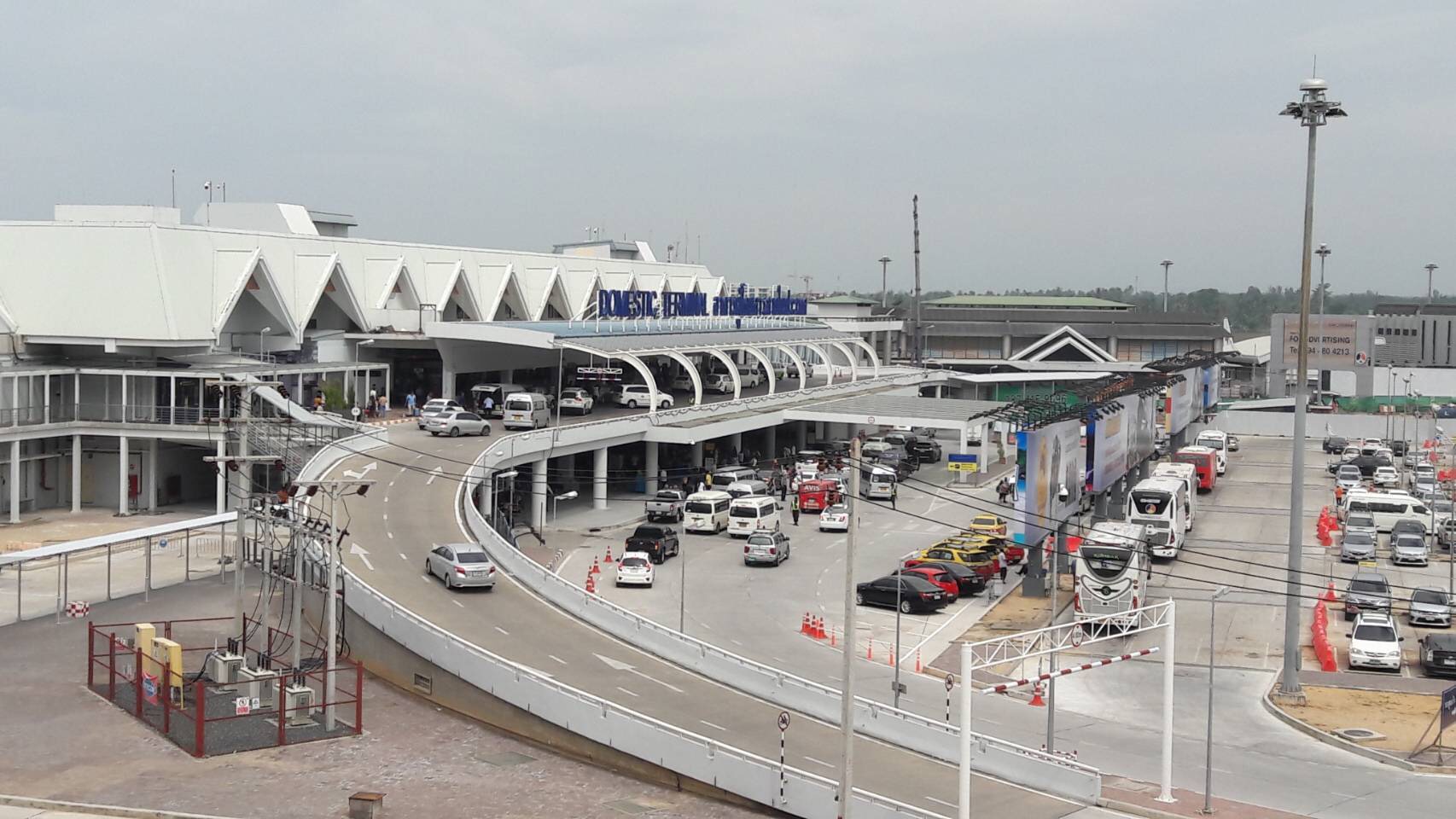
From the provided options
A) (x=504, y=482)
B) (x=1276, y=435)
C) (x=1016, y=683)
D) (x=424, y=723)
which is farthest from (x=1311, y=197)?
(x=1276, y=435)

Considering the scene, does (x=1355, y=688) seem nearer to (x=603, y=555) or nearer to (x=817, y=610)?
(x=817, y=610)

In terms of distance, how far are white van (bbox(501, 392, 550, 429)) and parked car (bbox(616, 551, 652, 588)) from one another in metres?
13.8

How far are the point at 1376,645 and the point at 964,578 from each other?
11.7 m

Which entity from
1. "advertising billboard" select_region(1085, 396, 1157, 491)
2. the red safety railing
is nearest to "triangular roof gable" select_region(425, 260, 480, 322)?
"advertising billboard" select_region(1085, 396, 1157, 491)

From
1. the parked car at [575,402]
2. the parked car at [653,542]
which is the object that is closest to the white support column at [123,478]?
the parked car at [575,402]

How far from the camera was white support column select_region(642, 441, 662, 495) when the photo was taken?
60.3 metres

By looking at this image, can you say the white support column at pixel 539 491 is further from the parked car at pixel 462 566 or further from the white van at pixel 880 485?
the parked car at pixel 462 566

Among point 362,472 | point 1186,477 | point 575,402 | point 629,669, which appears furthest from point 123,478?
point 1186,477

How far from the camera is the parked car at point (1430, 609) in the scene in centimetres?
3834

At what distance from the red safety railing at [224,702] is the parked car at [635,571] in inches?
463

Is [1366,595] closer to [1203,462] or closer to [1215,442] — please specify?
[1203,462]

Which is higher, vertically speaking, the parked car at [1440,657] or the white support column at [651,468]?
the white support column at [651,468]

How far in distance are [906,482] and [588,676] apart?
128 feet

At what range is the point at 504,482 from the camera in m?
50.6
